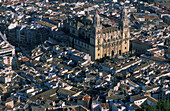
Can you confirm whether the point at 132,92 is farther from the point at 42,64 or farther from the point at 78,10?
the point at 78,10

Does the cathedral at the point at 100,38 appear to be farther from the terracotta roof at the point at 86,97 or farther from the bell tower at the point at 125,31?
the terracotta roof at the point at 86,97

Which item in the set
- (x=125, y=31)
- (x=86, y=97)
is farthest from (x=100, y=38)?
(x=86, y=97)

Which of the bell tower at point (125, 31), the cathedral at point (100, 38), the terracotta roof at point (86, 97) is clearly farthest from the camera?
the bell tower at point (125, 31)

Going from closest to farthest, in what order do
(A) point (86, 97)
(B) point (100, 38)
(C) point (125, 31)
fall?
(A) point (86, 97) < (B) point (100, 38) < (C) point (125, 31)

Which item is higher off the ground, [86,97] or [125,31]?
[125,31]

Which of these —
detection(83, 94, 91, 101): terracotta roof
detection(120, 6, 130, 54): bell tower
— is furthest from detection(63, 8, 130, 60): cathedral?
detection(83, 94, 91, 101): terracotta roof

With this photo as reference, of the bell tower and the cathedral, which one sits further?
the bell tower

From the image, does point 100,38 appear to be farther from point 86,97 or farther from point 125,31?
point 86,97

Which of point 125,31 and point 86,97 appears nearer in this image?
point 86,97

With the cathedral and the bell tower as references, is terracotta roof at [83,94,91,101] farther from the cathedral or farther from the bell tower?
the bell tower

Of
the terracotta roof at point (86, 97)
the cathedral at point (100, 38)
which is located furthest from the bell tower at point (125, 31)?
the terracotta roof at point (86, 97)
